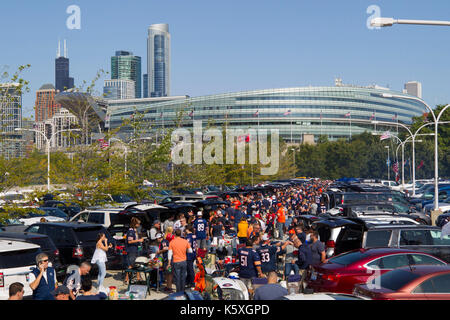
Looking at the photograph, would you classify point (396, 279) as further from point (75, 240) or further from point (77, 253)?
point (75, 240)

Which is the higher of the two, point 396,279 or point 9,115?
point 9,115

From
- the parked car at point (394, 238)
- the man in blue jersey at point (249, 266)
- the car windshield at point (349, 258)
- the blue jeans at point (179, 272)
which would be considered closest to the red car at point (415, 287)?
the car windshield at point (349, 258)

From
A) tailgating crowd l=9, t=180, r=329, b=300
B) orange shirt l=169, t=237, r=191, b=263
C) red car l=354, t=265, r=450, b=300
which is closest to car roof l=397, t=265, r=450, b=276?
red car l=354, t=265, r=450, b=300

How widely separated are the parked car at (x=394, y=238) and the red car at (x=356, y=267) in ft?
7.22

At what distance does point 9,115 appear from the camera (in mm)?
17812

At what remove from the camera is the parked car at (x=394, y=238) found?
1339 centimetres

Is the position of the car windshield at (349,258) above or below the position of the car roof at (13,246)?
below

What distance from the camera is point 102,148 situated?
2453cm

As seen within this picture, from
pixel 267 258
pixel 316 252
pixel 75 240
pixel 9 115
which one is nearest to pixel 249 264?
pixel 267 258

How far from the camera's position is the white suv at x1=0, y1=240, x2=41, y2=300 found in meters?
10.0

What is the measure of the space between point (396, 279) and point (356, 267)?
1.83 meters

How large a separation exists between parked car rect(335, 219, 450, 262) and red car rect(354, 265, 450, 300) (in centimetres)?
443

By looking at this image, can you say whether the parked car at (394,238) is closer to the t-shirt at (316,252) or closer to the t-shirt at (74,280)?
the t-shirt at (316,252)
